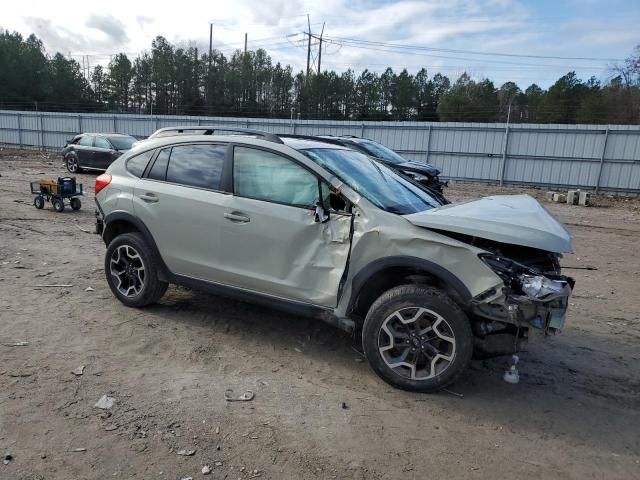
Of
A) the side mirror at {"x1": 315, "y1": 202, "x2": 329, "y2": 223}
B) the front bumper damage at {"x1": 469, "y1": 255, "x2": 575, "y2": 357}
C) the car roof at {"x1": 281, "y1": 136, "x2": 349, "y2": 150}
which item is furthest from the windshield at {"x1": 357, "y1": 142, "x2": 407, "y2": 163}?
the front bumper damage at {"x1": 469, "y1": 255, "x2": 575, "y2": 357}

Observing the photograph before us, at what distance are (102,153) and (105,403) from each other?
16.4 metres

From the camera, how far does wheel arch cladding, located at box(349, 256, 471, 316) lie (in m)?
3.39

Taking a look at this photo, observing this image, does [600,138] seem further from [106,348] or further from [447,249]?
[106,348]

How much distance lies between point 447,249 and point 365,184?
100cm

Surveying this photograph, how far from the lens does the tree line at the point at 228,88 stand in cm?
5359

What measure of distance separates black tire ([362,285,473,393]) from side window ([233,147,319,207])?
41.0 inches

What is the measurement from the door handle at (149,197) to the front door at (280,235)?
914mm

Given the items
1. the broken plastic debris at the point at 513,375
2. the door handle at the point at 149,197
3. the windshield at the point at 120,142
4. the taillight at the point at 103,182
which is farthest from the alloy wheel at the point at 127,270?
the windshield at the point at 120,142

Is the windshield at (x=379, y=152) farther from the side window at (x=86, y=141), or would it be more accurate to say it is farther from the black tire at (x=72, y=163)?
the black tire at (x=72, y=163)

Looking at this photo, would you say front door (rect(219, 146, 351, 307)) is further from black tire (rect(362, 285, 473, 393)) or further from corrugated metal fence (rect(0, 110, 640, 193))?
corrugated metal fence (rect(0, 110, 640, 193))

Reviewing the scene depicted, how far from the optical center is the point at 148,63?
222 ft

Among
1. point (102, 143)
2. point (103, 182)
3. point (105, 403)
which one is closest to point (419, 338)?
point (105, 403)

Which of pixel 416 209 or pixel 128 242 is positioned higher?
pixel 416 209

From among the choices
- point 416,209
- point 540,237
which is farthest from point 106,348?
point 540,237
